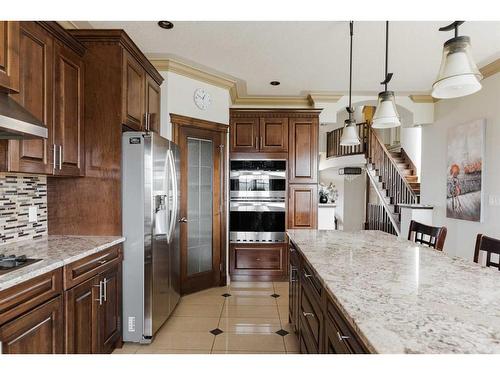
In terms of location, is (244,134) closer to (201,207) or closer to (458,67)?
(201,207)

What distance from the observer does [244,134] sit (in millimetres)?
4422

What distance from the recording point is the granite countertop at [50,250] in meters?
1.44

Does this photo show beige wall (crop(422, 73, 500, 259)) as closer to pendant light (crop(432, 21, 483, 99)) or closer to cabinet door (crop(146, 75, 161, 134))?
pendant light (crop(432, 21, 483, 99))

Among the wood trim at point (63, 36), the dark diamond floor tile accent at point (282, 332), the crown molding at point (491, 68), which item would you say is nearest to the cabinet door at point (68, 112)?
the wood trim at point (63, 36)

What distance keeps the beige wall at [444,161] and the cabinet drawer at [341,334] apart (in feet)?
10.9

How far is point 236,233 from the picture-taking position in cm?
438

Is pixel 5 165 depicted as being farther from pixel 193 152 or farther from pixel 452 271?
pixel 452 271

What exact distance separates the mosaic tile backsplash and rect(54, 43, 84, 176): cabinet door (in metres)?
0.35

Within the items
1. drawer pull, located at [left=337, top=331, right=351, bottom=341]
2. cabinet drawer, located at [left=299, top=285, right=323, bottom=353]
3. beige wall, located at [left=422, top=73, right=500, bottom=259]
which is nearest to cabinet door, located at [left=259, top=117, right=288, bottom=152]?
beige wall, located at [left=422, top=73, right=500, bottom=259]

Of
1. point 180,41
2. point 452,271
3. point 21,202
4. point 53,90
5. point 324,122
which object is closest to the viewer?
point 452,271

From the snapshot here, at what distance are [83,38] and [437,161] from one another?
4.84 m

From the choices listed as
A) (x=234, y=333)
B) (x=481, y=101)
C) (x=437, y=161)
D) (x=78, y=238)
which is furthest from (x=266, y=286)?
(x=481, y=101)

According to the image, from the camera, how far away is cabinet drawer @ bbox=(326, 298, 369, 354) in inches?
39.3

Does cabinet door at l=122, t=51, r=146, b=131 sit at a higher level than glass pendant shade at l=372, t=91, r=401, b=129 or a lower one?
higher
